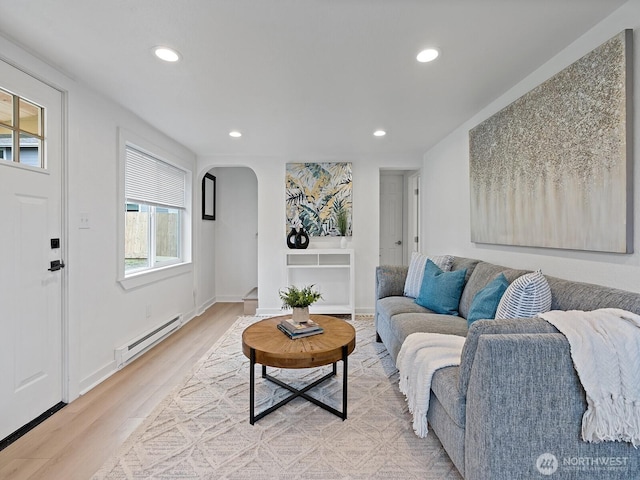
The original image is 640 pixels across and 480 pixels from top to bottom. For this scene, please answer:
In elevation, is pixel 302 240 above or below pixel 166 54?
below

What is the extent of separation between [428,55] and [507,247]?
154 cm

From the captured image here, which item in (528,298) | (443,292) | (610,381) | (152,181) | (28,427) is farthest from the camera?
(152,181)

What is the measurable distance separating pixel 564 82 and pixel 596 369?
5.17ft

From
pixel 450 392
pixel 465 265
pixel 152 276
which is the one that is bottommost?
pixel 450 392

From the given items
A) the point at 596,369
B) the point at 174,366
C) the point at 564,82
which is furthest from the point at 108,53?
the point at 596,369

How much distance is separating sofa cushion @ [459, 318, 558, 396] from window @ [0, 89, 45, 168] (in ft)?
8.41

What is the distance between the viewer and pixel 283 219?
4.41 meters

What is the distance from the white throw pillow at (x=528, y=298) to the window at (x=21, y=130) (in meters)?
2.88

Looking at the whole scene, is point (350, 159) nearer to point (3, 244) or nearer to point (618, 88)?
point (618, 88)

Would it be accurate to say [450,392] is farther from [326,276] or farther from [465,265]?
[326,276]

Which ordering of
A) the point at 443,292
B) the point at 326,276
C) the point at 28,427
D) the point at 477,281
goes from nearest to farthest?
the point at 28,427 < the point at 477,281 < the point at 443,292 < the point at 326,276

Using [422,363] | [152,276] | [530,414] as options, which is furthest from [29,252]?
[530,414]

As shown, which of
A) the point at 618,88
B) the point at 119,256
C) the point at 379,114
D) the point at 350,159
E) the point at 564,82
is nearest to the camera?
the point at 618,88

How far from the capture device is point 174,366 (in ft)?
9.01
